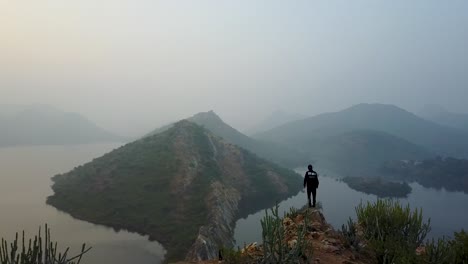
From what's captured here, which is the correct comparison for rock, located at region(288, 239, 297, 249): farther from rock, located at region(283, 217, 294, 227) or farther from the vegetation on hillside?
rock, located at region(283, 217, 294, 227)

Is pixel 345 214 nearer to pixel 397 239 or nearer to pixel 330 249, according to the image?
pixel 397 239

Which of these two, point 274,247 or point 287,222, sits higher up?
point 287,222

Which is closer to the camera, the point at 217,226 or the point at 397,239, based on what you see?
the point at 397,239

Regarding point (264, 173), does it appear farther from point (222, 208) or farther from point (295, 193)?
point (222, 208)

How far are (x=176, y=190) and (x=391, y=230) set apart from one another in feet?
416

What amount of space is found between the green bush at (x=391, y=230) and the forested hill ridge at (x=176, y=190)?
72868 mm

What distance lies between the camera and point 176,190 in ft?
447

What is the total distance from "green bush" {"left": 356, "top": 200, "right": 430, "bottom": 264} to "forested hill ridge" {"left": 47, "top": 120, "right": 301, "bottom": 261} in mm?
72868

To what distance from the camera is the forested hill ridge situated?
355 feet

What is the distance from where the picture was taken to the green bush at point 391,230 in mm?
12977

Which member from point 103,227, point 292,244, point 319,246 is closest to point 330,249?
point 319,246

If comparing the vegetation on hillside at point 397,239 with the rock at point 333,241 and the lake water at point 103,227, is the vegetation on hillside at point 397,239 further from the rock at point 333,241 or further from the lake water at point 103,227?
the lake water at point 103,227

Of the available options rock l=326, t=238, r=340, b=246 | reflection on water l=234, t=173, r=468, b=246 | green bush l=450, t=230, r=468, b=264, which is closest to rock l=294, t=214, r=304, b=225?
rock l=326, t=238, r=340, b=246

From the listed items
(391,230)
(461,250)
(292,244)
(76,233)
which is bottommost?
(76,233)
